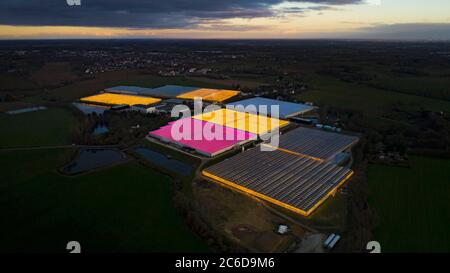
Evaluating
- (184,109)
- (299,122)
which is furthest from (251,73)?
(299,122)

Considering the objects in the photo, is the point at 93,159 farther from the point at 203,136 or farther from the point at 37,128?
the point at 37,128

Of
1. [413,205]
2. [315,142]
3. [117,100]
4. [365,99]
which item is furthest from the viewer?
[365,99]

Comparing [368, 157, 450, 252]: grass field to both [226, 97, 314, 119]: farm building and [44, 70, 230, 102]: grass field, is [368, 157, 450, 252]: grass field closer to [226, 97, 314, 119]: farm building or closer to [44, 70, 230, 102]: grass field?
[226, 97, 314, 119]: farm building

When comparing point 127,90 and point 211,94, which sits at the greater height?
point 127,90

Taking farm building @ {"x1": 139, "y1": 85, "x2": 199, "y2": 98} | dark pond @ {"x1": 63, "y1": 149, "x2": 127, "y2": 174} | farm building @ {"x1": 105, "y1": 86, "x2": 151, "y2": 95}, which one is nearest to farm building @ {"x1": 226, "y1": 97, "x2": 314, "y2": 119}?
farm building @ {"x1": 139, "y1": 85, "x2": 199, "y2": 98}

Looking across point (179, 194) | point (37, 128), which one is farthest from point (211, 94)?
point (179, 194)
